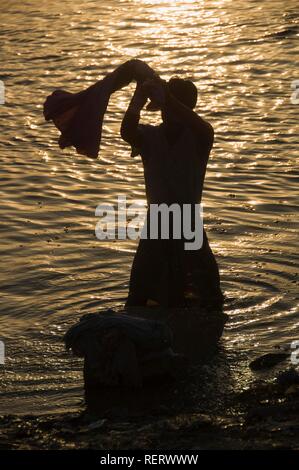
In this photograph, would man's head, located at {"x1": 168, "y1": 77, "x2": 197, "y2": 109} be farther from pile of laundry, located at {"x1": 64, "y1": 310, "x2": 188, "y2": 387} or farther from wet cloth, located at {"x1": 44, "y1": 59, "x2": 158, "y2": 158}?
pile of laundry, located at {"x1": 64, "y1": 310, "x2": 188, "y2": 387}

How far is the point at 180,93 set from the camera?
25.7 ft

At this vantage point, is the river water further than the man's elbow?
Yes

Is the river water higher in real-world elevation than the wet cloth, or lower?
lower

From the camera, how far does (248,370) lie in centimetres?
735

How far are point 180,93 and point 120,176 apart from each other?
4.21 meters

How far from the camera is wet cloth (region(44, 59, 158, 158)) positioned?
25.2ft

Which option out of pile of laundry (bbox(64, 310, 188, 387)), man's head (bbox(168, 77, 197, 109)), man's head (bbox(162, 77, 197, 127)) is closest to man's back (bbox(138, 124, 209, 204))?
man's head (bbox(162, 77, 197, 127))

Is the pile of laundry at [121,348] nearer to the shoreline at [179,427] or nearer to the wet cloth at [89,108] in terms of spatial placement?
the shoreline at [179,427]

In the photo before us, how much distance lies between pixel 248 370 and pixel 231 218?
11.4 feet

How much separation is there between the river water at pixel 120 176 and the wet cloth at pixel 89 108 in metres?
1.38

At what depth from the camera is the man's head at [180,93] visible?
305 inches

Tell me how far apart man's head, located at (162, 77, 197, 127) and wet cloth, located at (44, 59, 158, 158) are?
208 millimetres

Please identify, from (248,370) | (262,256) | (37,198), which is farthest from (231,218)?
(248,370)

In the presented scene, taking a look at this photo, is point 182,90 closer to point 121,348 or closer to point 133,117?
point 133,117
